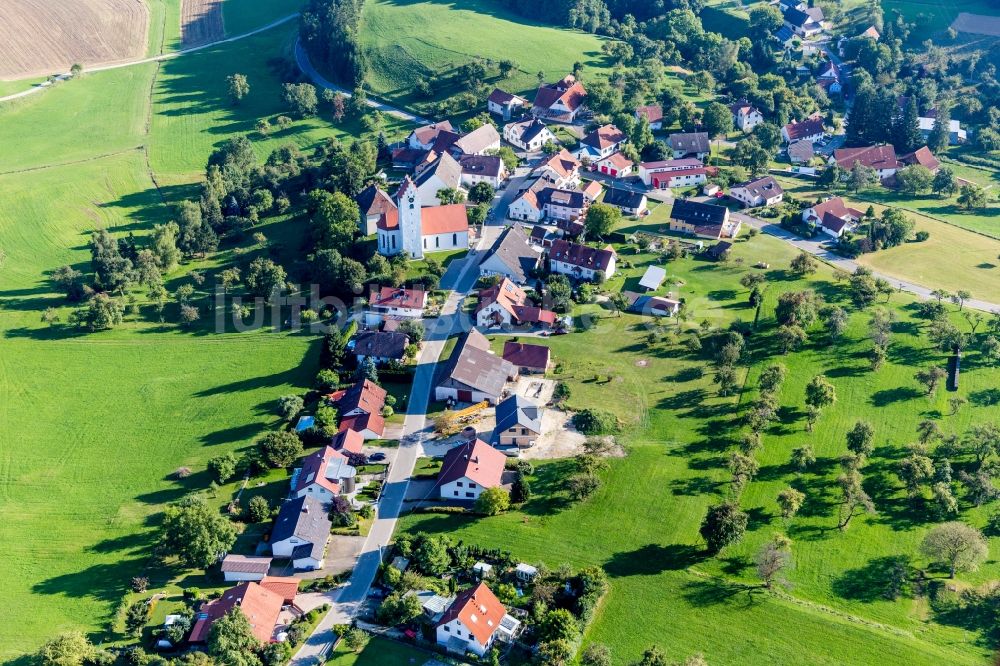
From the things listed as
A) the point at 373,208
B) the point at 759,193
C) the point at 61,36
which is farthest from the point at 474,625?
the point at 61,36

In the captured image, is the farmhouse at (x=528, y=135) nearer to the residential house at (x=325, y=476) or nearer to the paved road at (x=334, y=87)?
the paved road at (x=334, y=87)

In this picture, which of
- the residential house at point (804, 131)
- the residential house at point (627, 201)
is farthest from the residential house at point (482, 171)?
the residential house at point (804, 131)

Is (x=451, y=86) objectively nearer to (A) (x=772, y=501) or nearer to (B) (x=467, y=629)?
(A) (x=772, y=501)

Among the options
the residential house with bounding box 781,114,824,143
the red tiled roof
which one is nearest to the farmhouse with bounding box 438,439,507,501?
the red tiled roof

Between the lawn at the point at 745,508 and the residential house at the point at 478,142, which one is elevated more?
the residential house at the point at 478,142

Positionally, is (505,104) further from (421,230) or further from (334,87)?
(421,230)

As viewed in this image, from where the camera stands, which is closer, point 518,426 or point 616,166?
point 518,426
